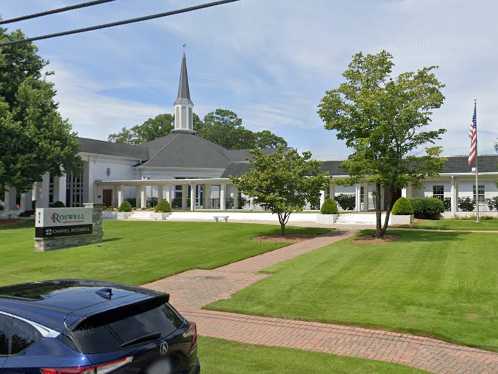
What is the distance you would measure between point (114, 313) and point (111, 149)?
49.4m

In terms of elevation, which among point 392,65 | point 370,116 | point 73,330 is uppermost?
A: point 392,65

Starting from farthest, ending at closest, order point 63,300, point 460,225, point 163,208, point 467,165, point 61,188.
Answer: point 61,188, point 163,208, point 467,165, point 460,225, point 63,300

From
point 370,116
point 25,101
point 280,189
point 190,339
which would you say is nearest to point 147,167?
point 25,101

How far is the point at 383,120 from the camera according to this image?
838 inches

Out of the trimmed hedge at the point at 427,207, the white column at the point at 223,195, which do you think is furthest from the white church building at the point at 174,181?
the trimmed hedge at the point at 427,207

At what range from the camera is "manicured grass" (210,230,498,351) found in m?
8.68

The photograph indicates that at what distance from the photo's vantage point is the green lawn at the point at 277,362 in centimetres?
642

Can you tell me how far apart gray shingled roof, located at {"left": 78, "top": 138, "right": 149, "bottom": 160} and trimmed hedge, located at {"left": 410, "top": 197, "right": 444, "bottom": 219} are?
3077cm

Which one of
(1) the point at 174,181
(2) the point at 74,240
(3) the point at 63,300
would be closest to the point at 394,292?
(3) the point at 63,300

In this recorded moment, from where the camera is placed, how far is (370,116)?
70.9 feet

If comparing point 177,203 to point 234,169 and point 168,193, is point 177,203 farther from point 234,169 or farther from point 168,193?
point 234,169

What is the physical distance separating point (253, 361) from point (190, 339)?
7.78 ft

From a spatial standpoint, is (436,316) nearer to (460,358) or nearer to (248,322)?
(460,358)

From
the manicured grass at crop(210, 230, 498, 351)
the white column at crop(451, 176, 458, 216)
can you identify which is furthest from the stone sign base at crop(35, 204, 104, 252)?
the white column at crop(451, 176, 458, 216)
